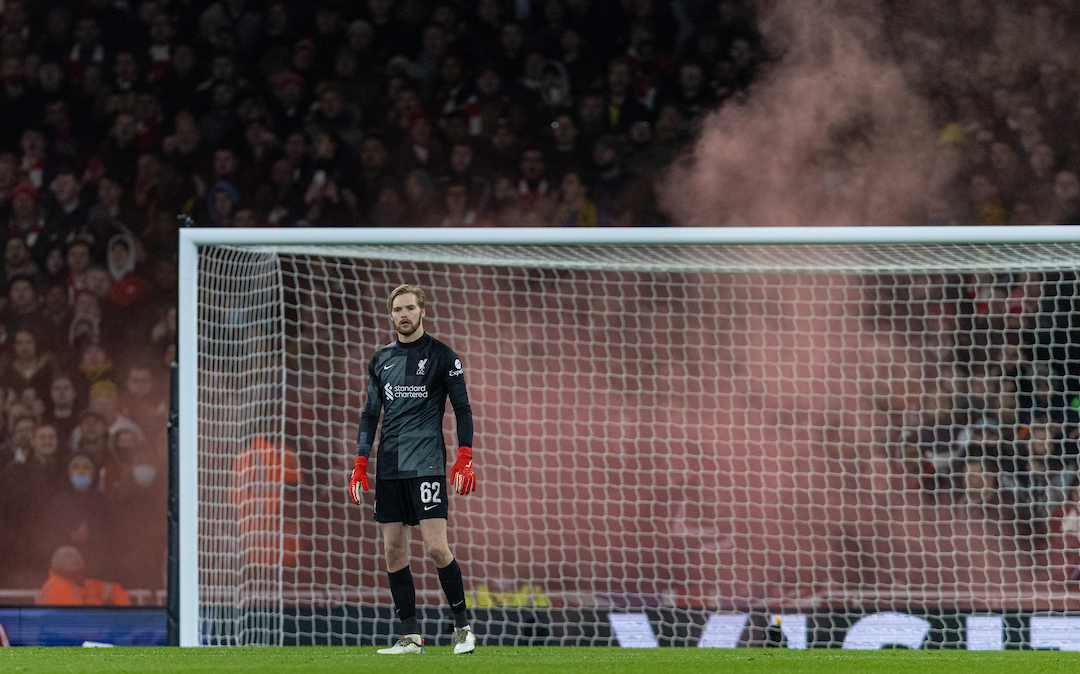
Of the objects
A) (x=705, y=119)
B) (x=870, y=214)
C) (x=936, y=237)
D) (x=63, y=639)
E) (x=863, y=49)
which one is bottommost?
(x=63, y=639)

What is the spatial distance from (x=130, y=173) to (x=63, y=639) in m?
2.90

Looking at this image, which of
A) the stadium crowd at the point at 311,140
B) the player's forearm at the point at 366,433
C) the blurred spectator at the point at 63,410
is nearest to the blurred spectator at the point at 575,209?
the stadium crowd at the point at 311,140

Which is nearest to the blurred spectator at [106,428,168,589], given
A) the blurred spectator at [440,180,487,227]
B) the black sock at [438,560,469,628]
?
the blurred spectator at [440,180,487,227]

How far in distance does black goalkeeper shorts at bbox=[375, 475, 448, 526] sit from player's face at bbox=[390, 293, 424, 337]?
0.46 metres

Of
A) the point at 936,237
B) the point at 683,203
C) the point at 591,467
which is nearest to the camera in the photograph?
the point at 936,237

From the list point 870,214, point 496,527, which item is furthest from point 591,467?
point 870,214

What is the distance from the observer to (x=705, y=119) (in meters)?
Result: 6.46

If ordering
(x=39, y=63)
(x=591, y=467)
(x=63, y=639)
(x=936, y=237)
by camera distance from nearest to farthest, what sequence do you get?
(x=936, y=237) → (x=63, y=639) → (x=591, y=467) → (x=39, y=63)

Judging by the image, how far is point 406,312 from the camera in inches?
129

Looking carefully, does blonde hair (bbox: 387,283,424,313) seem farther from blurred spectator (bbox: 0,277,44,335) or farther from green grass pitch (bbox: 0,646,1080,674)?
blurred spectator (bbox: 0,277,44,335)

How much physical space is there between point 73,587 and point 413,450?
3.49m

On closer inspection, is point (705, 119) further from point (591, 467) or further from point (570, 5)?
point (591, 467)

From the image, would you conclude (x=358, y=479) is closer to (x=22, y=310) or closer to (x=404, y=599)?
(x=404, y=599)

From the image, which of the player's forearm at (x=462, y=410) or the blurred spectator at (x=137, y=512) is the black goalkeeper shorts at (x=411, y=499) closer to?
the player's forearm at (x=462, y=410)
